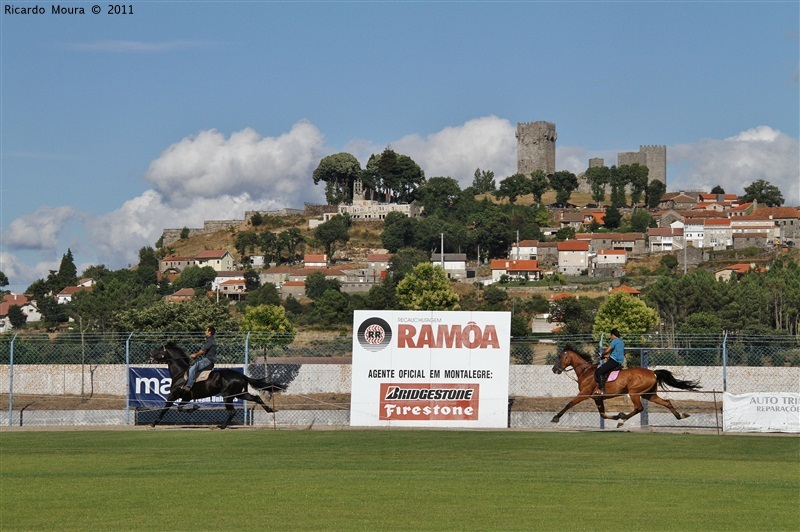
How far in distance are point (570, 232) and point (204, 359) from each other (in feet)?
511

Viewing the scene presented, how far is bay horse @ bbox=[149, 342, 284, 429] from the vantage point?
985 inches

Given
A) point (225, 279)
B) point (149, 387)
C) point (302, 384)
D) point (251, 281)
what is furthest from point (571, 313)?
point (149, 387)

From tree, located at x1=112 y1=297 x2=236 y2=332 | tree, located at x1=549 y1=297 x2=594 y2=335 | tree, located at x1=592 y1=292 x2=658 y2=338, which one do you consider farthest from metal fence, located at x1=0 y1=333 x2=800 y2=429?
tree, located at x1=549 y1=297 x2=594 y2=335

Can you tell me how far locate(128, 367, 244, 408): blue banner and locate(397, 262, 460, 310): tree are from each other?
203ft

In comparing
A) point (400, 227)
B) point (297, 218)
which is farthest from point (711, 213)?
point (297, 218)

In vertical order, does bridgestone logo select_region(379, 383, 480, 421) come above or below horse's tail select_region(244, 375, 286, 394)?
below

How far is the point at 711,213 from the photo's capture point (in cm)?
18400

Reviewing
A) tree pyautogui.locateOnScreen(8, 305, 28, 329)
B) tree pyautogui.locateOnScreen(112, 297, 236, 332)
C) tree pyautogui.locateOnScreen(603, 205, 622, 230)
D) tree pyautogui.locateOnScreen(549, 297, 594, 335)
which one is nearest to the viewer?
tree pyautogui.locateOnScreen(112, 297, 236, 332)

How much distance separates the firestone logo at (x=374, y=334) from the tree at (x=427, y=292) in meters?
62.3

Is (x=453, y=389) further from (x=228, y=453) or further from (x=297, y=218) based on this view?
(x=297, y=218)

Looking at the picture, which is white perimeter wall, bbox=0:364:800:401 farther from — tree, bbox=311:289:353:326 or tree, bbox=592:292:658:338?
tree, bbox=311:289:353:326

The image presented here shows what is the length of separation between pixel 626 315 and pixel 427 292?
1722 cm

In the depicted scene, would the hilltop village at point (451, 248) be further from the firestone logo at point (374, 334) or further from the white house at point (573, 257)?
the firestone logo at point (374, 334)

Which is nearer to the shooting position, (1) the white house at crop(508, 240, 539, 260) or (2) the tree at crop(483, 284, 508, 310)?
(2) the tree at crop(483, 284, 508, 310)
